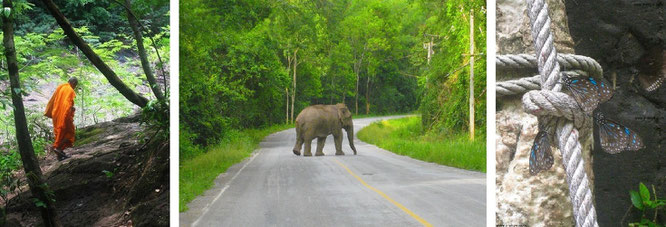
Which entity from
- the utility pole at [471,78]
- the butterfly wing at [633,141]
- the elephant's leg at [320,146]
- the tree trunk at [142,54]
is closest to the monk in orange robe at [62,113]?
the tree trunk at [142,54]

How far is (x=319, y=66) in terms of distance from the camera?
2.68m

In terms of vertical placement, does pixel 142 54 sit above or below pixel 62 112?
above

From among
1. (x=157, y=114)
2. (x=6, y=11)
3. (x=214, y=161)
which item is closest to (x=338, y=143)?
(x=214, y=161)

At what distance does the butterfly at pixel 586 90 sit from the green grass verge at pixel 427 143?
41.1 inches

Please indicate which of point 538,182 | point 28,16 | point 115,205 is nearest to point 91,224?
point 115,205

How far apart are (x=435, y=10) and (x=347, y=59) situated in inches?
24.8

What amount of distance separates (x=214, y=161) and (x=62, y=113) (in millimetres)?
998

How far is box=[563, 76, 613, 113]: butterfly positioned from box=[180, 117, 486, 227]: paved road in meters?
0.87

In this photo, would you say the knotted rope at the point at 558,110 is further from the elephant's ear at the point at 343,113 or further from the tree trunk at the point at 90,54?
the tree trunk at the point at 90,54

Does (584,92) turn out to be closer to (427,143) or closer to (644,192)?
(644,192)

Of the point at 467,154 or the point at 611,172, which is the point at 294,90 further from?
the point at 611,172

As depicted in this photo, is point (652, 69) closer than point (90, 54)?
Yes

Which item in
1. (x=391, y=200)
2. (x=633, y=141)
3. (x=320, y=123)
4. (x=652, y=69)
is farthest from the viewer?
(x=320, y=123)

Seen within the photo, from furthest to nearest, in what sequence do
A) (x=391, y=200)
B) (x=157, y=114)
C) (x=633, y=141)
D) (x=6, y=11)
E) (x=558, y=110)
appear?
(x=157, y=114)
(x=6, y=11)
(x=391, y=200)
(x=633, y=141)
(x=558, y=110)
